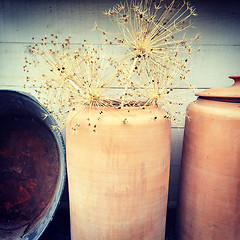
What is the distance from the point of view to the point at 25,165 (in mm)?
1333

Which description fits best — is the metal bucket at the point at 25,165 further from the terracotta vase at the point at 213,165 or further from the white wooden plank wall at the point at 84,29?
the terracotta vase at the point at 213,165

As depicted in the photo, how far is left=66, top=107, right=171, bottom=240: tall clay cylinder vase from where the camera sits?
0.83 metres

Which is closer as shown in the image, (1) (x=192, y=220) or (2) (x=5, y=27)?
(1) (x=192, y=220)

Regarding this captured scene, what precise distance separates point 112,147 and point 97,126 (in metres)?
0.11

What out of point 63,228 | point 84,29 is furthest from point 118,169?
point 84,29

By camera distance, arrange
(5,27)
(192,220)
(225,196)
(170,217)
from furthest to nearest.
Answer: (170,217)
(5,27)
(192,220)
(225,196)

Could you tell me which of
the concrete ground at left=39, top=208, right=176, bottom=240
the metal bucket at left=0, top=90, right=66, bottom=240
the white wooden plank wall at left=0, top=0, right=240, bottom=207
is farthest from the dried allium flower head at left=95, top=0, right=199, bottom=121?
the concrete ground at left=39, top=208, right=176, bottom=240

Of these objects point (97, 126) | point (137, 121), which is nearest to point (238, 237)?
point (137, 121)

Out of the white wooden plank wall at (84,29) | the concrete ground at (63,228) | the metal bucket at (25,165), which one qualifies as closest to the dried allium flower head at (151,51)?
the white wooden plank wall at (84,29)

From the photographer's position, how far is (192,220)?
108cm

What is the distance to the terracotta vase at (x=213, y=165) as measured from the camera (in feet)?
3.06

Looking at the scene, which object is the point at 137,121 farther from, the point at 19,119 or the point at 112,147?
the point at 19,119

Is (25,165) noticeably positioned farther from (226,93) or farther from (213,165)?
(226,93)

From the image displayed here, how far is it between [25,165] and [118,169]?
2.62 feet
